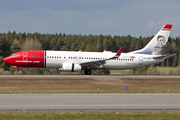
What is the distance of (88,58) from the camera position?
46125 millimetres

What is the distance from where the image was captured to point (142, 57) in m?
48.8

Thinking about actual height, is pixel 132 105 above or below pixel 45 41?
below

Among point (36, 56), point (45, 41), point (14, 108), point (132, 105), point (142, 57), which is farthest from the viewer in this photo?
point (45, 41)

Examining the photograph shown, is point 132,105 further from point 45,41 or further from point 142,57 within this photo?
point 45,41

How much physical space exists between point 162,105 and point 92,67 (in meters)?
29.3

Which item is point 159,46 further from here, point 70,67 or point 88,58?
point 70,67

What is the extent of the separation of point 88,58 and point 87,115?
32.2 metres

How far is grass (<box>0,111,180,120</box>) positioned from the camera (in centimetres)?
1352

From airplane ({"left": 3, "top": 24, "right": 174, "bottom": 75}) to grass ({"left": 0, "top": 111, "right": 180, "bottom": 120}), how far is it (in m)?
28.4

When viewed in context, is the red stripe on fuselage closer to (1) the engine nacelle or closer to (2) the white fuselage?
(2) the white fuselage

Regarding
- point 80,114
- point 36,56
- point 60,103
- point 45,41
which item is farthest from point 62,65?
point 45,41

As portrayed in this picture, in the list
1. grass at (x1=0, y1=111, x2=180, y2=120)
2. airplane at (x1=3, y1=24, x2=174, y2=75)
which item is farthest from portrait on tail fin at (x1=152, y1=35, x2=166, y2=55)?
grass at (x1=0, y1=111, x2=180, y2=120)

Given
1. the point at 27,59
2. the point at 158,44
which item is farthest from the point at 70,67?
the point at 158,44

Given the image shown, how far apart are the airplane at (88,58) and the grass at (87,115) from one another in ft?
93.2
